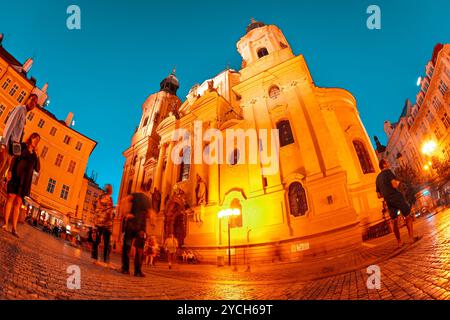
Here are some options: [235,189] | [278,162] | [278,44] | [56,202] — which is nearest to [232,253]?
[235,189]

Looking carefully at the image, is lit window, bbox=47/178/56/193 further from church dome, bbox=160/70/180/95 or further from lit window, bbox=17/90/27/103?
church dome, bbox=160/70/180/95

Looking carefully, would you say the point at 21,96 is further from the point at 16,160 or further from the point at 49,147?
the point at 16,160

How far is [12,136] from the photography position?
403 centimetres

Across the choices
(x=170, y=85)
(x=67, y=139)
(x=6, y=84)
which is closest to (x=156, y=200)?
(x=67, y=139)

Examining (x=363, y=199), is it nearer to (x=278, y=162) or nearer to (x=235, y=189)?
(x=278, y=162)

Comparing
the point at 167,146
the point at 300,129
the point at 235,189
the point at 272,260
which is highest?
the point at 167,146

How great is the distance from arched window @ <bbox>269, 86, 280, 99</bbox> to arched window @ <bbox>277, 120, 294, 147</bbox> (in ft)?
9.32

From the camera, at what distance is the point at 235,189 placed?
17.5 meters

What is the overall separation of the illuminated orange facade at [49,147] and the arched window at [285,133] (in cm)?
1792

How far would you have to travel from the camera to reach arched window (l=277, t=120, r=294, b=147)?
1775 cm

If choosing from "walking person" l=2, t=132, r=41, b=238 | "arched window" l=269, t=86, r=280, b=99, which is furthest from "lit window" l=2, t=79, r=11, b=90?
"arched window" l=269, t=86, r=280, b=99

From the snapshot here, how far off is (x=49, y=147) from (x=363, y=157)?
27264 millimetres

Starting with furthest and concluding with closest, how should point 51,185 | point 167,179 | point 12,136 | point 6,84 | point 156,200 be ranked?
point 167,179 → point 156,200 → point 51,185 → point 6,84 → point 12,136
